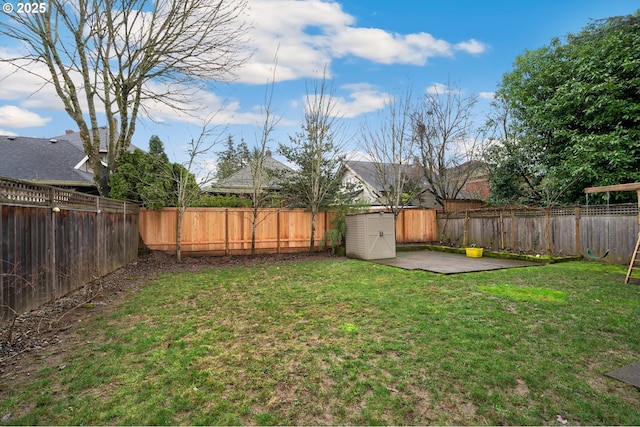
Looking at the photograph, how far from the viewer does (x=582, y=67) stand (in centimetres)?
987

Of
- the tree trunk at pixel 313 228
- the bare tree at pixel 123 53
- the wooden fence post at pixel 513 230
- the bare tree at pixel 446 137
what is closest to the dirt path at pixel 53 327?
the bare tree at pixel 123 53

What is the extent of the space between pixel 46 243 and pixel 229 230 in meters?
6.37

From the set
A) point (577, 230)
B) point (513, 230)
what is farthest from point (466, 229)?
point (577, 230)

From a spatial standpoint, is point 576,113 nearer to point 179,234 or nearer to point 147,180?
point 179,234

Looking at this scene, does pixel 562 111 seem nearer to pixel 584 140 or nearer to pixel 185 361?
pixel 584 140

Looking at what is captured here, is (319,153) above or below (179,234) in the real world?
above

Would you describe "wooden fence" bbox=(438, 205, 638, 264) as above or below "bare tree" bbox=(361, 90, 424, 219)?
below

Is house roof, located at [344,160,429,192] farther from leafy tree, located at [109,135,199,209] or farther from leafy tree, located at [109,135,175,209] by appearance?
leafy tree, located at [109,135,175,209]

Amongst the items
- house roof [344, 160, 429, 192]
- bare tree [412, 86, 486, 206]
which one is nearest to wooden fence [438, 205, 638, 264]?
bare tree [412, 86, 486, 206]

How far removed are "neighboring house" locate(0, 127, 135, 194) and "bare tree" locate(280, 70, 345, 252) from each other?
841cm

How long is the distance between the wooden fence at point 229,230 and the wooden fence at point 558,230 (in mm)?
5448

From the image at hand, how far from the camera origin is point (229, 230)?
1035cm

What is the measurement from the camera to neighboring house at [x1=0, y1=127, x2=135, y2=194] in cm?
1262

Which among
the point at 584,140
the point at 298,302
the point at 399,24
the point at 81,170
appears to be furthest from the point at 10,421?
the point at 81,170
